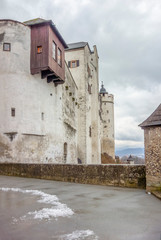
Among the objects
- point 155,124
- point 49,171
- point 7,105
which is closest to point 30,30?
point 7,105

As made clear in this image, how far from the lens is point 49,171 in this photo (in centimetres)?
1161

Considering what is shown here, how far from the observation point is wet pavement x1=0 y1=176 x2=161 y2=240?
367 cm

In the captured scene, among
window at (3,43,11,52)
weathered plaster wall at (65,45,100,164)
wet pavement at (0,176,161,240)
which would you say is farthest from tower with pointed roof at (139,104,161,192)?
weathered plaster wall at (65,45,100,164)

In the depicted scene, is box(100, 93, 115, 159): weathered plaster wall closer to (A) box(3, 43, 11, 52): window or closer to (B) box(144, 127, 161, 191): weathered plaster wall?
(A) box(3, 43, 11, 52): window

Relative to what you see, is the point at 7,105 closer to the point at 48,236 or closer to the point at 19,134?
the point at 19,134

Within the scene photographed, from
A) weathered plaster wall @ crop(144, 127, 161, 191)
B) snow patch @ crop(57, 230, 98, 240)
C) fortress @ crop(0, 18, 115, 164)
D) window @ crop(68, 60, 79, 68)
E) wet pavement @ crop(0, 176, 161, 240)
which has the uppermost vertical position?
window @ crop(68, 60, 79, 68)

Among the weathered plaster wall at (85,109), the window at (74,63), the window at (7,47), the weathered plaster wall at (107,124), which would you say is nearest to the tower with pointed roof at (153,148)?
the window at (7,47)

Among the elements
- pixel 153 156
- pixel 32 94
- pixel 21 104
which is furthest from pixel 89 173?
pixel 32 94

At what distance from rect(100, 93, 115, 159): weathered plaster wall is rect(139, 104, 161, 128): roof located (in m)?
46.2

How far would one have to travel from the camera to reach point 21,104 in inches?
715

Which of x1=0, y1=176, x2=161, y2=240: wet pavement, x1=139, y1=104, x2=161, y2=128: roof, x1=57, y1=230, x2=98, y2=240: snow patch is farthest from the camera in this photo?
x1=139, y1=104, x2=161, y2=128: roof

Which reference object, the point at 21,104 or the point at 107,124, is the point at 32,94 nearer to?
the point at 21,104

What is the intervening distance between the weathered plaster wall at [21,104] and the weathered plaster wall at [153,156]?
12293 mm

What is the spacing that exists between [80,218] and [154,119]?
441 cm
